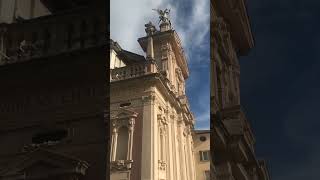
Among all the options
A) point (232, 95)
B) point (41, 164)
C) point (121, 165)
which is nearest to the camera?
point (121, 165)

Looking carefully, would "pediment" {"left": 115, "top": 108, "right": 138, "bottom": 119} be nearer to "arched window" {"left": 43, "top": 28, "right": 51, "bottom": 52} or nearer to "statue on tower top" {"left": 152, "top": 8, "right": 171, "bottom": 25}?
"statue on tower top" {"left": 152, "top": 8, "right": 171, "bottom": 25}

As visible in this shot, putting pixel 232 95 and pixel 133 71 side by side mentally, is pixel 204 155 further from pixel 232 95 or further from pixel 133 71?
pixel 232 95

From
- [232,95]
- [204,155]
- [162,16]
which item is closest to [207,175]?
[204,155]

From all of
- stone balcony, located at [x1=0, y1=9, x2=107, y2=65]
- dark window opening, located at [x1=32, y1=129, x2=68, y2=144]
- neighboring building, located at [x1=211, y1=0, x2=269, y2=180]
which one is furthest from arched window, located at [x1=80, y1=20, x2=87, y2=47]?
neighboring building, located at [x1=211, y1=0, x2=269, y2=180]

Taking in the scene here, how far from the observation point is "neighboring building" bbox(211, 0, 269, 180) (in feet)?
2.51

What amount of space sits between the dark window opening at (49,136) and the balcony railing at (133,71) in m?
0.25

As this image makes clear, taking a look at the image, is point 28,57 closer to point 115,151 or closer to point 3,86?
point 3,86

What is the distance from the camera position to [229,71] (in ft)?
3.17

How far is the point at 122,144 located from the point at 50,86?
34 centimetres

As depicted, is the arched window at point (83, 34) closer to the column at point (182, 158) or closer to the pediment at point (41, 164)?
the pediment at point (41, 164)

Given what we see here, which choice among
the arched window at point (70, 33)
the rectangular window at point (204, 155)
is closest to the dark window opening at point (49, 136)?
the arched window at point (70, 33)

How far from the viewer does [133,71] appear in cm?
33

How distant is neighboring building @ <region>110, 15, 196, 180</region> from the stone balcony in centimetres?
20

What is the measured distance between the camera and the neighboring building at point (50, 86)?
0.55 meters
